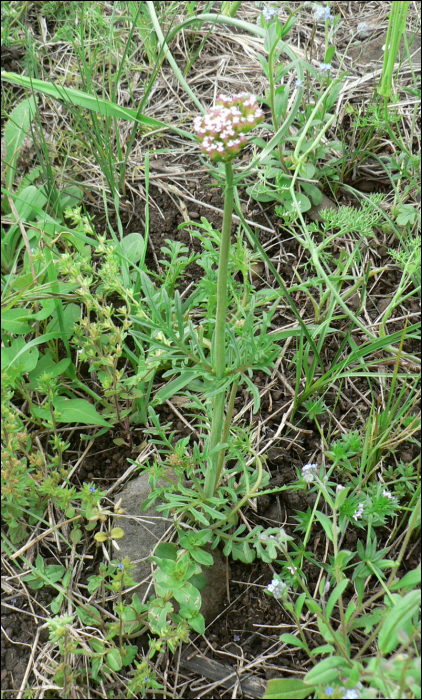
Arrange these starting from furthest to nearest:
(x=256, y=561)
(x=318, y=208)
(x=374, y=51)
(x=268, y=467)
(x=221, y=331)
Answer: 1. (x=374, y=51)
2. (x=318, y=208)
3. (x=268, y=467)
4. (x=256, y=561)
5. (x=221, y=331)

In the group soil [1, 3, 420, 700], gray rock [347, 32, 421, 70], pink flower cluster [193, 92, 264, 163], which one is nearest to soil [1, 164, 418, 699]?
soil [1, 3, 420, 700]

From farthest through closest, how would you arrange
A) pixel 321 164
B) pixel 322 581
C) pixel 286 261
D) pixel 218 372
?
pixel 321 164
pixel 286 261
pixel 322 581
pixel 218 372

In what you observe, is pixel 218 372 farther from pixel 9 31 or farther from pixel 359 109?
Result: pixel 9 31

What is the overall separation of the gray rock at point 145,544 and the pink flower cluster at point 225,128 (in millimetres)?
1116

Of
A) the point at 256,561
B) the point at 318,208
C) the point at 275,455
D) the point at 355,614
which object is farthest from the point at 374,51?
the point at 355,614

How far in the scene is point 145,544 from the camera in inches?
69.4

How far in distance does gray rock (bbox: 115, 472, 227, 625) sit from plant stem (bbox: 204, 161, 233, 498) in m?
0.23

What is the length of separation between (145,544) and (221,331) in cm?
81

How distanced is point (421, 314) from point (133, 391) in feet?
3.57

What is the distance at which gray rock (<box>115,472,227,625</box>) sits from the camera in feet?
5.48

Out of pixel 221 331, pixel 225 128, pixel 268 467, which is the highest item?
pixel 225 128

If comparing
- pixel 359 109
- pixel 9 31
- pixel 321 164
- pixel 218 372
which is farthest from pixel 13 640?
pixel 9 31

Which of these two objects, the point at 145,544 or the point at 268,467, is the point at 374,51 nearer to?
the point at 268,467

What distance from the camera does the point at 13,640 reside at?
161cm
